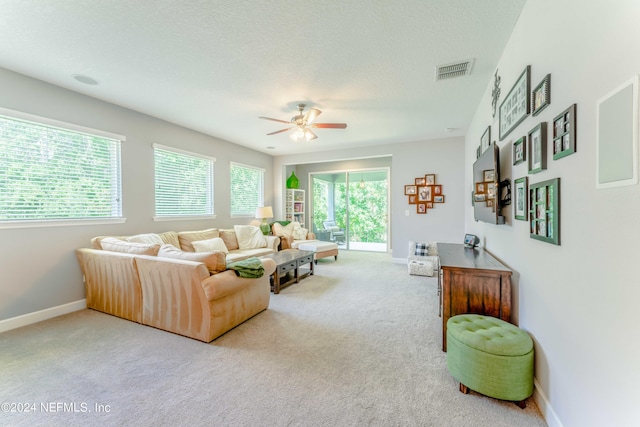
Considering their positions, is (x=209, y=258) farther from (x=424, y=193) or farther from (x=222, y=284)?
(x=424, y=193)

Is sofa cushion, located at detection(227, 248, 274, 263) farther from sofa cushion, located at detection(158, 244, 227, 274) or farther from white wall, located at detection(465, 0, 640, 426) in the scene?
white wall, located at detection(465, 0, 640, 426)

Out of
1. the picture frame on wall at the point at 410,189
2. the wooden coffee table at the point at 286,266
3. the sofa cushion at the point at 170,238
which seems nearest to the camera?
the wooden coffee table at the point at 286,266

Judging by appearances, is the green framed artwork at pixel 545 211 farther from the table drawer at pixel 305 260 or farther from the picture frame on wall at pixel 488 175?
the table drawer at pixel 305 260

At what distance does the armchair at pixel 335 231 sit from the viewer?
24.7 ft

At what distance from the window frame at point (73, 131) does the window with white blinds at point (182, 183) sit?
54cm

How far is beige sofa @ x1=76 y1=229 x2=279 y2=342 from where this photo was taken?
2.35 metres

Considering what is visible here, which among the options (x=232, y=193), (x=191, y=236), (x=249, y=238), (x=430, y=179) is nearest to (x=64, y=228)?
(x=191, y=236)

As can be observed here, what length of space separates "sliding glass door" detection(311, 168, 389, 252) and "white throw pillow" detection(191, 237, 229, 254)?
3599 millimetres

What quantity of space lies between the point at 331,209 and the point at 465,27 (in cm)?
592

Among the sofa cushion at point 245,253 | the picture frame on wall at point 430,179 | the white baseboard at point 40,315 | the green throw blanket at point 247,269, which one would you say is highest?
the picture frame on wall at point 430,179

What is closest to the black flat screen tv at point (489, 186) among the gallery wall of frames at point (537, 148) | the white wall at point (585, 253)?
the gallery wall of frames at point (537, 148)

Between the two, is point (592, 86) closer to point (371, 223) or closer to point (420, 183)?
point (420, 183)

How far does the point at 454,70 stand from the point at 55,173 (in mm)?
4612

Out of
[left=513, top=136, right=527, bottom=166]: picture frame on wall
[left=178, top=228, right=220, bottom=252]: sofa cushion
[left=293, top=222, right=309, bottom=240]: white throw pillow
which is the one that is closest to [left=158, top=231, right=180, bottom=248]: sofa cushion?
[left=178, top=228, right=220, bottom=252]: sofa cushion
